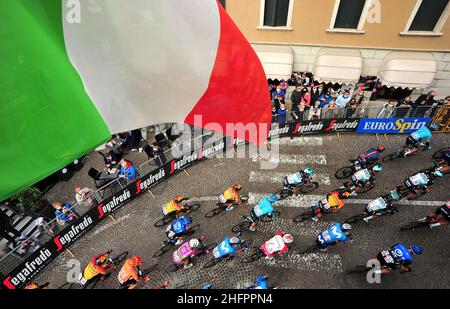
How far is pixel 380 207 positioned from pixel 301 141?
648 cm

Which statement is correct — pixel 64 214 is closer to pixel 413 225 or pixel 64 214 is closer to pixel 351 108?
pixel 413 225

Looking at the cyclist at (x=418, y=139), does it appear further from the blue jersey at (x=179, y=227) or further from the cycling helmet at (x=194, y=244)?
the blue jersey at (x=179, y=227)

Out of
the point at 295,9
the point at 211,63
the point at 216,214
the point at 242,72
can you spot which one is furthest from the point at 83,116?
the point at 295,9

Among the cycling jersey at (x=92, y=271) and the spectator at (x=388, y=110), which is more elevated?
the spectator at (x=388, y=110)

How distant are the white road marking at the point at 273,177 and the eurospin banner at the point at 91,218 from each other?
2.66 m

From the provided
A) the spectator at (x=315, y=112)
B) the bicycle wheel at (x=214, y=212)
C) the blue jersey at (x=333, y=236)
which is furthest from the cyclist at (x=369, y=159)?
the bicycle wheel at (x=214, y=212)

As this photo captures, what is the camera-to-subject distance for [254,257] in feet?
38.5

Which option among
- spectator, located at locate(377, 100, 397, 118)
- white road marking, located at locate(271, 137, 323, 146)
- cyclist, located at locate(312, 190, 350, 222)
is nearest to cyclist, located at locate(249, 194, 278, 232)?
cyclist, located at locate(312, 190, 350, 222)

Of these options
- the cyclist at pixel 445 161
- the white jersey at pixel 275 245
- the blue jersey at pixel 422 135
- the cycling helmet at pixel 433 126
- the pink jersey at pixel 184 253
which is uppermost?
the blue jersey at pixel 422 135

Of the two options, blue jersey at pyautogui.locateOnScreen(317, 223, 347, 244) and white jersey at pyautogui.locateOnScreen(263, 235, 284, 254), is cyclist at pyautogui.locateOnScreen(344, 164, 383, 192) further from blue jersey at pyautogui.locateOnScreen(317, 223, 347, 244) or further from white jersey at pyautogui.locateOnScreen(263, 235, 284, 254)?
white jersey at pyautogui.locateOnScreen(263, 235, 284, 254)

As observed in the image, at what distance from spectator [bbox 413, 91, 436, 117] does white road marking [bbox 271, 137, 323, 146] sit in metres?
5.59

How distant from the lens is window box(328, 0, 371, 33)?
16.4 metres

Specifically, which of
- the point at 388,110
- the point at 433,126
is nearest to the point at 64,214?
the point at 388,110

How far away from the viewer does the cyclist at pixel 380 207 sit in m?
11.9
